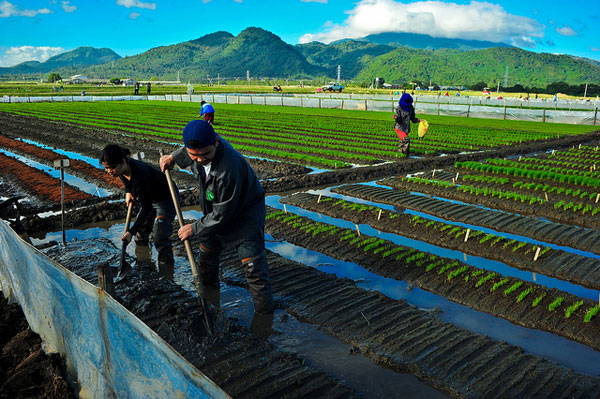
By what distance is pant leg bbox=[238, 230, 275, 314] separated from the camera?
13.7 ft

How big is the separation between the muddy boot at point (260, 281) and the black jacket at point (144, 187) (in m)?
1.74

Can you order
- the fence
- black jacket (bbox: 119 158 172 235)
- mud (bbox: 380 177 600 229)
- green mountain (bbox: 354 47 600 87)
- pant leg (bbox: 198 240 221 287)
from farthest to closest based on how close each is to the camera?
green mountain (bbox: 354 47 600 87)
the fence
mud (bbox: 380 177 600 229)
black jacket (bbox: 119 158 172 235)
pant leg (bbox: 198 240 221 287)

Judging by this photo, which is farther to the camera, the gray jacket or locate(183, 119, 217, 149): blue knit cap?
the gray jacket

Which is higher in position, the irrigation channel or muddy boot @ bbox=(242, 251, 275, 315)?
muddy boot @ bbox=(242, 251, 275, 315)

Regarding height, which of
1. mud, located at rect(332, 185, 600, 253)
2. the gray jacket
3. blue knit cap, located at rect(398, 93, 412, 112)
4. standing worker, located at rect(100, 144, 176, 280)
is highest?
blue knit cap, located at rect(398, 93, 412, 112)

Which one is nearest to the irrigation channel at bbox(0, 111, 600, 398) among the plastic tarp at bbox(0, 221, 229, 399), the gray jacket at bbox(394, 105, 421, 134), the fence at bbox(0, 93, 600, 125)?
the plastic tarp at bbox(0, 221, 229, 399)

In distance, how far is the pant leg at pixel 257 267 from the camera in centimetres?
416

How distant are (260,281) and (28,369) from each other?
6.57 ft

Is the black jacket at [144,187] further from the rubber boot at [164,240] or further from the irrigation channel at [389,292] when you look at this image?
the irrigation channel at [389,292]

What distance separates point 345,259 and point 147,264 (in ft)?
8.56

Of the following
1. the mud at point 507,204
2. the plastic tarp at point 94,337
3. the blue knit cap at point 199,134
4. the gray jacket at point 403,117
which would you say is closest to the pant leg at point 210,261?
the blue knit cap at point 199,134

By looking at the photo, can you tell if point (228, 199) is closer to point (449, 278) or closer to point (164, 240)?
point (164, 240)

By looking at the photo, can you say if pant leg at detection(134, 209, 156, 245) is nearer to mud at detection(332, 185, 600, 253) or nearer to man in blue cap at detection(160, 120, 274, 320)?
man in blue cap at detection(160, 120, 274, 320)

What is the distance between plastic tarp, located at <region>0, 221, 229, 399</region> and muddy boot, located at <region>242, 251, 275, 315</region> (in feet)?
5.08
